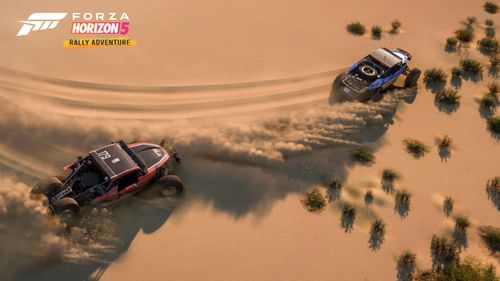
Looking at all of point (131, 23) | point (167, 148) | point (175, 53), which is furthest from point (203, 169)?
point (131, 23)

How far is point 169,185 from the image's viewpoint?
1468 centimetres

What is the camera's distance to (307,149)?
17422 mm

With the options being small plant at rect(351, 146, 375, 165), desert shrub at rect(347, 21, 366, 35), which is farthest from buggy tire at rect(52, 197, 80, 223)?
desert shrub at rect(347, 21, 366, 35)

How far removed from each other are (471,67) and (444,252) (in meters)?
12.3

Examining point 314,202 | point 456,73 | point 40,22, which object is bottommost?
point 314,202

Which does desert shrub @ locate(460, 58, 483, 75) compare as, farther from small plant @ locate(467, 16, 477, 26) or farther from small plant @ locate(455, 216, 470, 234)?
small plant @ locate(455, 216, 470, 234)

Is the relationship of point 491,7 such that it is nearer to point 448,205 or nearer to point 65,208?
point 448,205

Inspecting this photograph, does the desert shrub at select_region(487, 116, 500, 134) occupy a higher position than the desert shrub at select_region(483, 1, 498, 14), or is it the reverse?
the desert shrub at select_region(483, 1, 498, 14)

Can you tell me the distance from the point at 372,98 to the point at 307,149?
4831 millimetres

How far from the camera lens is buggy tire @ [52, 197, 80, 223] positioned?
13.3 meters

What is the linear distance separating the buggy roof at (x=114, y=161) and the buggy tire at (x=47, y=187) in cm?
151

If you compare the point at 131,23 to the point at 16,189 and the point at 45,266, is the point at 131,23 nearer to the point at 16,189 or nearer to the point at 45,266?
the point at 16,189

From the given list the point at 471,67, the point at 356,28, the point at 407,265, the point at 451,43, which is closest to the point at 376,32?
the point at 356,28

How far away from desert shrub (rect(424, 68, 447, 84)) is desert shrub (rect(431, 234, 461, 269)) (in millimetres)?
A: 9753
